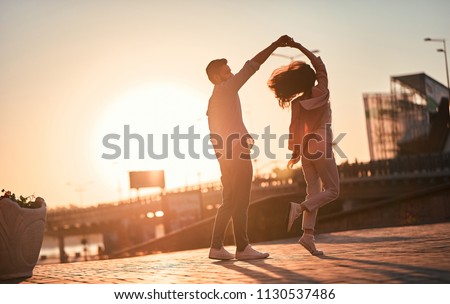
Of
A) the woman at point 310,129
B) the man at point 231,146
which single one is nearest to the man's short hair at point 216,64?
the man at point 231,146

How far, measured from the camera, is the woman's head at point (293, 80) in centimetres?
724

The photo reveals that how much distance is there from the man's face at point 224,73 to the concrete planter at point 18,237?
2107 mm

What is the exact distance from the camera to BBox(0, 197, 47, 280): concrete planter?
711 centimetres

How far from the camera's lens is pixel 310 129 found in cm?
723

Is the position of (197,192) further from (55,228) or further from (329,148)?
(55,228)

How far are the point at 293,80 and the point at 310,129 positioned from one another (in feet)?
1.58

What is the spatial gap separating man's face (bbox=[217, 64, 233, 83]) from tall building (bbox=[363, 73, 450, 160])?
58.9m

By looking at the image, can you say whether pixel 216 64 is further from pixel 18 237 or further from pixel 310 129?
pixel 18 237

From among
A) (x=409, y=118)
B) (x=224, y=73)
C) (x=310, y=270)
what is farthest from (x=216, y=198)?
(x=310, y=270)

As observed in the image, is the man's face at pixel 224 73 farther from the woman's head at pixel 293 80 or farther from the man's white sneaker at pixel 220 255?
the man's white sneaker at pixel 220 255

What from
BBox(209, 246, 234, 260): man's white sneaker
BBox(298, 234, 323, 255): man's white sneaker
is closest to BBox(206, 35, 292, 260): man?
BBox(209, 246, 234, 260): man's white sneaker

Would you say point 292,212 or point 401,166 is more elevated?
point 401,166

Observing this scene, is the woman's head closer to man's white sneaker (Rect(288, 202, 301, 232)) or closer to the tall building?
man's white sneaker (Rect(288, 202, 301, 232))
